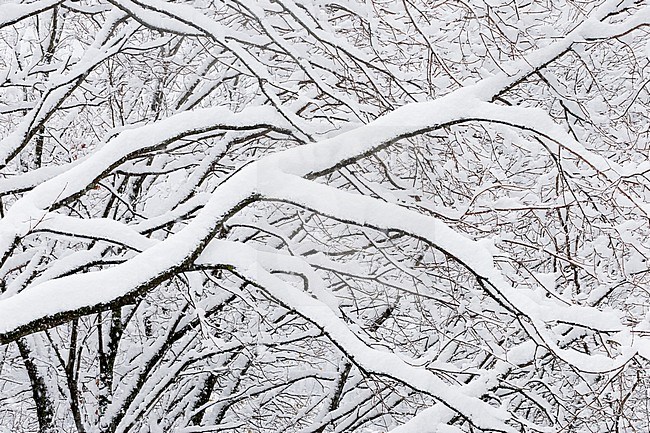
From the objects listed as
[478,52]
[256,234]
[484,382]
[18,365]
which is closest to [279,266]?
[484,382]

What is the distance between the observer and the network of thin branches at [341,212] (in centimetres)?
308

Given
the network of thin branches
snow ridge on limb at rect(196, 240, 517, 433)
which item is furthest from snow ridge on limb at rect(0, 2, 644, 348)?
snow ridge on limb at rect(196, 240, 517, 433)

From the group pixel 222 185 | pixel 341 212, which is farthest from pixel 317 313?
pixel 222 185

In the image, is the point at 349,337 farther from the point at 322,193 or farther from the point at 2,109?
the point at 2,109

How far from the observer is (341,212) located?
3.00m

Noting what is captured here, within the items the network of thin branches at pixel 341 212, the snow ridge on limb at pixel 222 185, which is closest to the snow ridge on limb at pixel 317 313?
the network of thin branches at pixel 341 212

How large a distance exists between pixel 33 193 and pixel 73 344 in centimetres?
306

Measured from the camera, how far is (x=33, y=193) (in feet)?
10.9

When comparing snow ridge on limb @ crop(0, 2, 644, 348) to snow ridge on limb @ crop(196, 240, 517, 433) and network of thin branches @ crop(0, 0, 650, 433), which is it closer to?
network of thin branches @ crop(0, 0, 650, 433)

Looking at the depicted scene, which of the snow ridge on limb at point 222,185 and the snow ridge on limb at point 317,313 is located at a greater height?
the snow ridge on limb at point 222,185

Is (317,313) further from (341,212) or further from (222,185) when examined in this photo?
(222,185)

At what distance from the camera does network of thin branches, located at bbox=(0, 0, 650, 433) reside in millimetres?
3084

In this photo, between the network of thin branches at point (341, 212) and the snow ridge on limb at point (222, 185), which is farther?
the network of thin branches at point (341, 212)

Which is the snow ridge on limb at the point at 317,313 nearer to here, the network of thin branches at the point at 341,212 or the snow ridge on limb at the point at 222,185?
the network of thin branches at the point at 341,212
